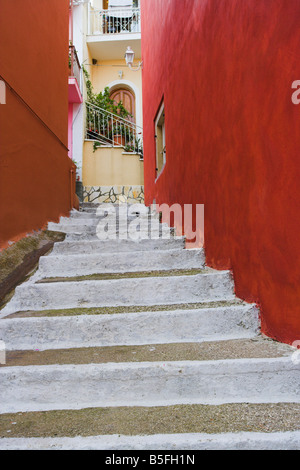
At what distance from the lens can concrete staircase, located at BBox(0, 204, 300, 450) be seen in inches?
55.9

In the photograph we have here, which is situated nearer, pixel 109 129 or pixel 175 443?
pixel 175 443

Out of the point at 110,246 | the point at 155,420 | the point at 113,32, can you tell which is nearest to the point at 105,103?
the point at 113,32

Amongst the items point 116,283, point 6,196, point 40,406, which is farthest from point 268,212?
point 6,196

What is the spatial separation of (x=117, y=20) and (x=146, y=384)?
13483 mm

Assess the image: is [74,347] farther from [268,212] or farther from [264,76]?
[264,76]

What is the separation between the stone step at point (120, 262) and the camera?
313cm

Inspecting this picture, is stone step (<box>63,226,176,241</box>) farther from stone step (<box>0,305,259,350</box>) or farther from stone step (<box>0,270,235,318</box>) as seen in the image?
stone step (<box>0,305,259,350</box>)

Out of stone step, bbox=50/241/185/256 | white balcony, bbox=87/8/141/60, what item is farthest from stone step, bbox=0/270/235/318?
white balcony, bbox=87/8/141/60

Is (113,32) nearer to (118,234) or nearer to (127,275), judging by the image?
(118,234)

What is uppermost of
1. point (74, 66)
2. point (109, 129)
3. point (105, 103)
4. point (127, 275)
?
point (74, 66)

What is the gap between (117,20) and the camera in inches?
470

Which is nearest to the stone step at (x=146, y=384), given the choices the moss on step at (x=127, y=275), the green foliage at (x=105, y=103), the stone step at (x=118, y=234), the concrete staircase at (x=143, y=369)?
the concrete staircase at (x=143, y=369)

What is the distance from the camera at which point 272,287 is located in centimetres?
195

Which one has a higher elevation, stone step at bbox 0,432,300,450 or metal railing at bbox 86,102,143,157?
metal railing at bbox 86,102,143,157
